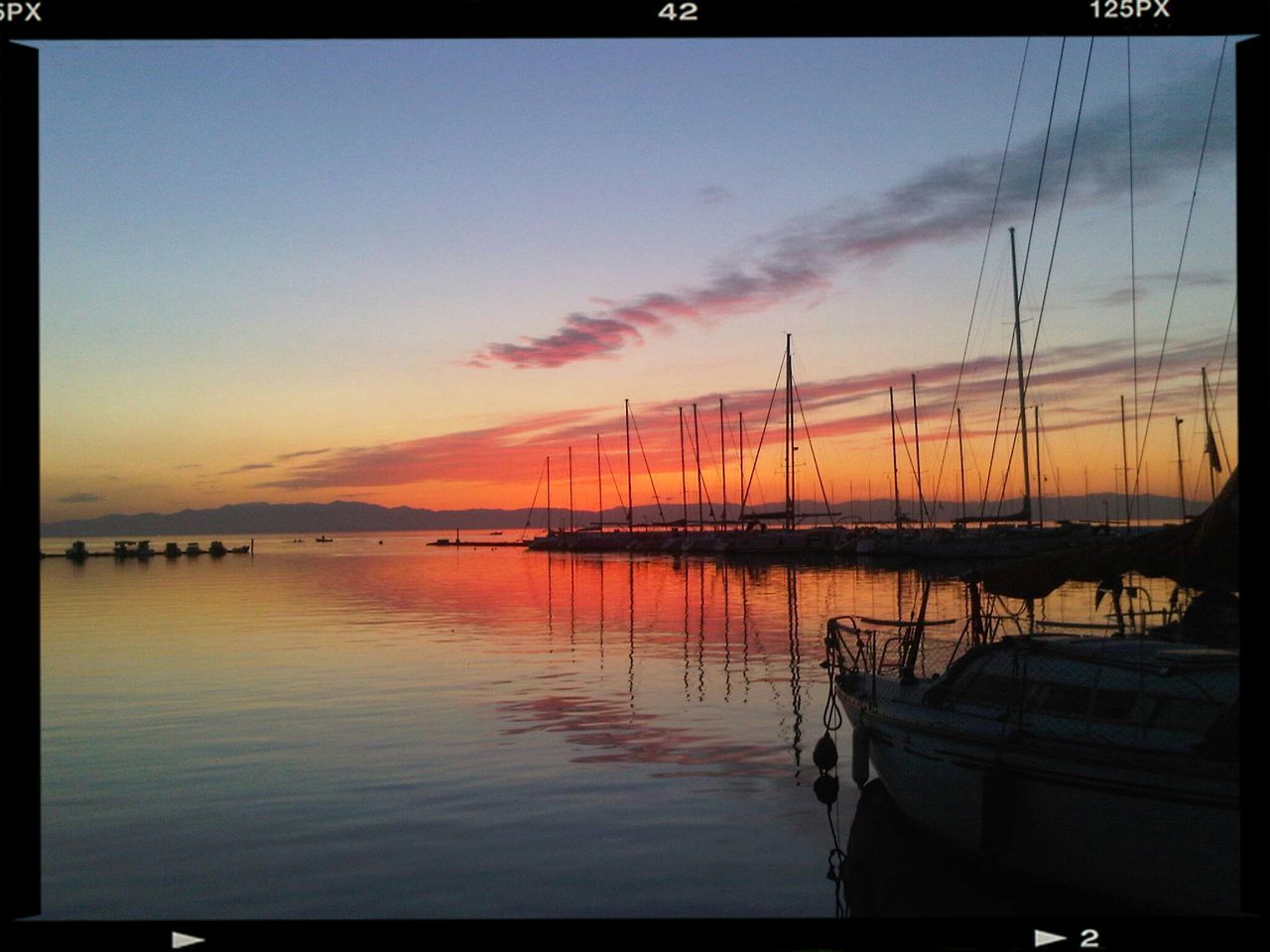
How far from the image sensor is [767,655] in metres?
32.5

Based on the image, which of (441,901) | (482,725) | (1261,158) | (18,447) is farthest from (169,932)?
(482,725)

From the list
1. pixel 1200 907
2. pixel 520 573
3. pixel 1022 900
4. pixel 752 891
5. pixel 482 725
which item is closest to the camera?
pixel 1200 907

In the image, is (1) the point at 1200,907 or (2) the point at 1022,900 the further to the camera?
(2) the point at 1022,900

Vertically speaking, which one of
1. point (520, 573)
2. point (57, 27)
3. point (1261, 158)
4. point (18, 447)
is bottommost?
point (520, 573)

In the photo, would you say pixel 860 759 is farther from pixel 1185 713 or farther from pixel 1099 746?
pixel 1185 713

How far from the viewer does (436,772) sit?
57.2ft

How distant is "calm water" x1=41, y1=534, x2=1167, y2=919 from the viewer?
11.8m

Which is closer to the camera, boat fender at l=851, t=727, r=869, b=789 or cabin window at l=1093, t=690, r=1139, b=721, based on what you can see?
cabin window at l=1093, t=690, r=1139, b=721

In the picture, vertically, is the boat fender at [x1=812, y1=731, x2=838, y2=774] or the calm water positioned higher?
the boat fender at [x1=812, y1=731, x2=838, y2=774]

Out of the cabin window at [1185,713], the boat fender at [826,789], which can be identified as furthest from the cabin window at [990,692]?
the boat fender at [826,789]

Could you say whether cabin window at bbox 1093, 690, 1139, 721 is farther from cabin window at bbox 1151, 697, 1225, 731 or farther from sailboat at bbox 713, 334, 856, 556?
sailboat at bbox 713, 334, 856, 556

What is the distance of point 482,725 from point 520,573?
2843 inches

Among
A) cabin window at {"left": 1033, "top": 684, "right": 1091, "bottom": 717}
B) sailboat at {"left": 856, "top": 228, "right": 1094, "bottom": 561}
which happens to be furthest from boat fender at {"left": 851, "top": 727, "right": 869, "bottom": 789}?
sailboat at {"left": 856, "top": 228, "right": 1094, "bottom": 561}

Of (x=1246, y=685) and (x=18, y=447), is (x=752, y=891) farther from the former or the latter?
(x=18, y=447)
